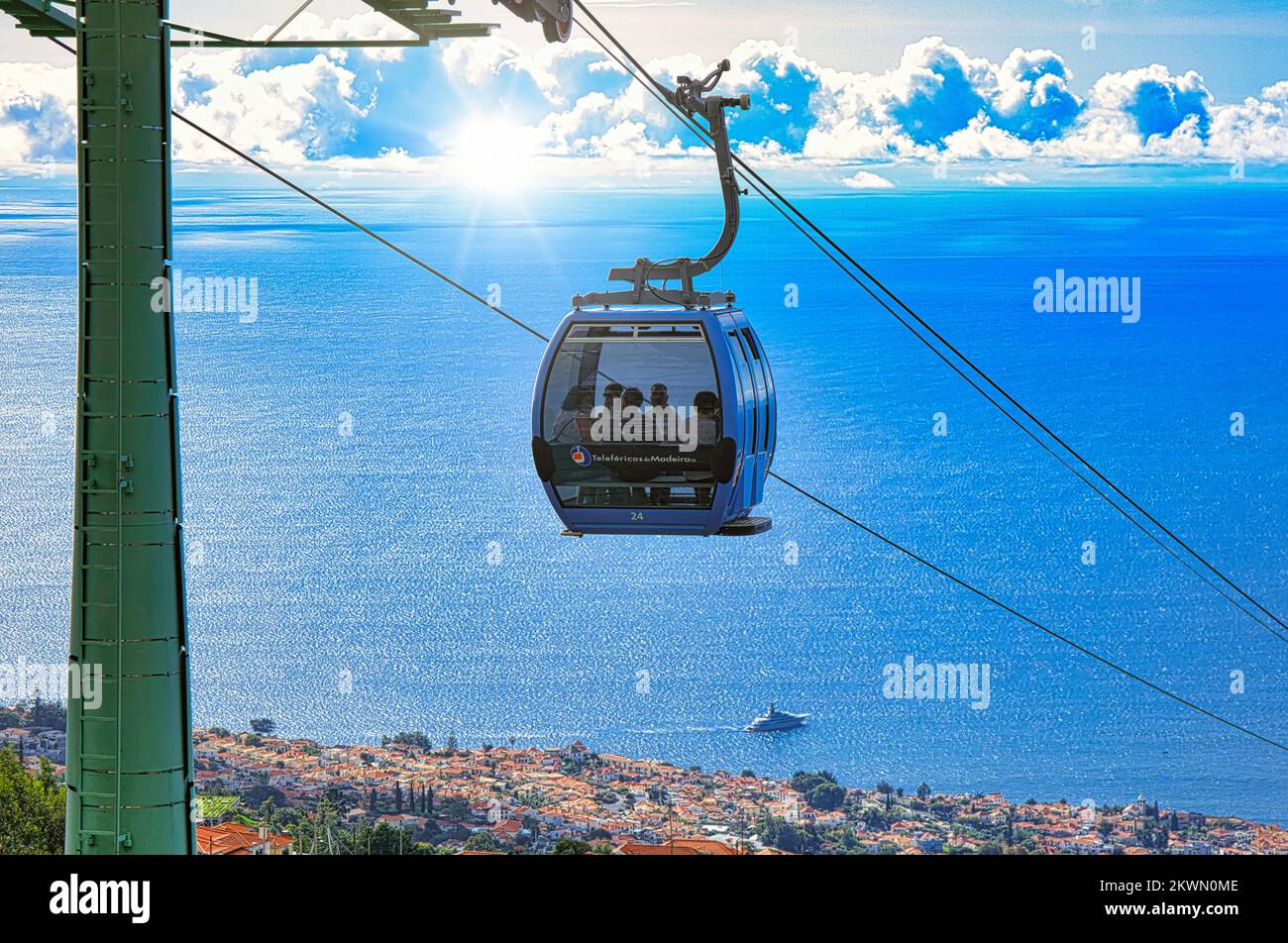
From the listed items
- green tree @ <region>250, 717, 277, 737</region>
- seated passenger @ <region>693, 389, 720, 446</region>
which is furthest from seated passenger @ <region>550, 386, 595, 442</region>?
green tree @ <region>250, 717, 277, 737</region>

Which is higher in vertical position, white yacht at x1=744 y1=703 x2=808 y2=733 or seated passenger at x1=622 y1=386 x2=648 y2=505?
seated passenger at x1=622 y1=386 x2=648 y2=505

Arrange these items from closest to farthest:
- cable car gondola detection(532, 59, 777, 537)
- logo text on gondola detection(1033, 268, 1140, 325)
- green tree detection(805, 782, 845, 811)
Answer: cable car gondola detection(532, 59, 777, 537)
green tree detection(805, 782, 845, 811)
logo text on gondola detection(1033, 268, 1140, 325)

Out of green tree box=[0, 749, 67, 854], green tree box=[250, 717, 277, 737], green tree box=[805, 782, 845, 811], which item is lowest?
green tree box=[805, 782, 845, 811]

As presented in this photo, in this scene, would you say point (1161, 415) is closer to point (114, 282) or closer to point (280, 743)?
point (280, 743)

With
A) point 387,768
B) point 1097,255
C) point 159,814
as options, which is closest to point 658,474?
point 159,814

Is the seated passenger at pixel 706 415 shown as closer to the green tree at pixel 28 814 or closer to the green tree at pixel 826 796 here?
the green tree at pixel 28 814

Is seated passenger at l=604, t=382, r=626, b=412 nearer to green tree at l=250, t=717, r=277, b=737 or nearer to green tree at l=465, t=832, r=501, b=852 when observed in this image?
green tree at l=465, t=832, r=501, b=852

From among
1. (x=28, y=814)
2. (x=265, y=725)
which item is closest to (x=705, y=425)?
(x=28, y=814)
